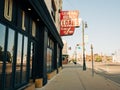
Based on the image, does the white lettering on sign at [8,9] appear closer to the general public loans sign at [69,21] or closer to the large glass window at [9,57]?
the large glass window at [9,57]

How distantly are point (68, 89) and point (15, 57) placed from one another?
485 centimetres

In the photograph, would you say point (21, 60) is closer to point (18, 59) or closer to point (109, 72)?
point (18, 59)

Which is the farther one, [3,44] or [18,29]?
[18,29]

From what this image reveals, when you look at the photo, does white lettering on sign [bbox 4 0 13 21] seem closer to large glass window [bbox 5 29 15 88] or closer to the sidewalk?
large glass window [bbox 5 29 15 88]

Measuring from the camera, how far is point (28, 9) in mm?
10883

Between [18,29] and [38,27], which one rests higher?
[38,27]

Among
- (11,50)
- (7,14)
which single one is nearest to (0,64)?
(11,50)

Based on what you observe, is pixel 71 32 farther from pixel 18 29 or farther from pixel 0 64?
pixel 0 64

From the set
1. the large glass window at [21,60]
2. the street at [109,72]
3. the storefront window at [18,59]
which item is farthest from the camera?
the street at [109,72]

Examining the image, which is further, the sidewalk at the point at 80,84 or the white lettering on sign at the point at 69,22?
the white lettering on sign at the point at 69,22

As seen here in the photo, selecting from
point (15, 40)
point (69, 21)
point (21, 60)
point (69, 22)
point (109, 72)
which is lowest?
point (109, 72)

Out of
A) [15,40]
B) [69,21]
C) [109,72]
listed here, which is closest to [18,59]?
[15,40]

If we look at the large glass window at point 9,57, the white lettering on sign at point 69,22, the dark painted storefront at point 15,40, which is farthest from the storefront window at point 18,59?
the white lettering on sign at point 69,22

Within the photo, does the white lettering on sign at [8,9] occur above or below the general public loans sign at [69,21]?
below
